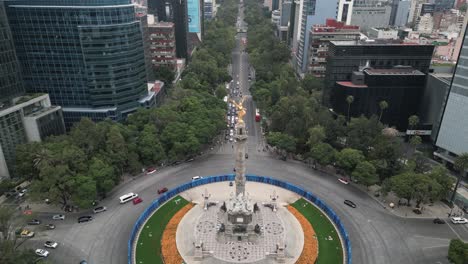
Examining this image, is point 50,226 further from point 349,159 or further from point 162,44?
point 162,44

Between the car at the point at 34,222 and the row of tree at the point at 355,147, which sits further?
the row of tree at the point at 355,147

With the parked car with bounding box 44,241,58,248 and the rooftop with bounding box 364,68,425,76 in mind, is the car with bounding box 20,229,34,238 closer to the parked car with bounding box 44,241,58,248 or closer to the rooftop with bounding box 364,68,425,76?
the parked car with bounding box 44,241,58,248

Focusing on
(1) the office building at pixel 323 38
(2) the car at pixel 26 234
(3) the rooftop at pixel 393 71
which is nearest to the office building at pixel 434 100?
(3) the rooftop at pixel 393 71

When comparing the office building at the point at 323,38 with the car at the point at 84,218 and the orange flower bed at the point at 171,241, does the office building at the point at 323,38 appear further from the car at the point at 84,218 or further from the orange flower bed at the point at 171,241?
the car at the point at 84,218

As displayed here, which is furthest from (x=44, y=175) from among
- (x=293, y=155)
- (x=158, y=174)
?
(x=293, y=155)

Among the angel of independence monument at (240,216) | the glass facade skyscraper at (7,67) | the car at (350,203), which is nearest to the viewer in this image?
the angel of independence monument at (240,216)

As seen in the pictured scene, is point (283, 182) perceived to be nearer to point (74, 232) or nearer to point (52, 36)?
point (74, 232)

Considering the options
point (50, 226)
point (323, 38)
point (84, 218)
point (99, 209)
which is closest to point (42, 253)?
point (50, 226)
